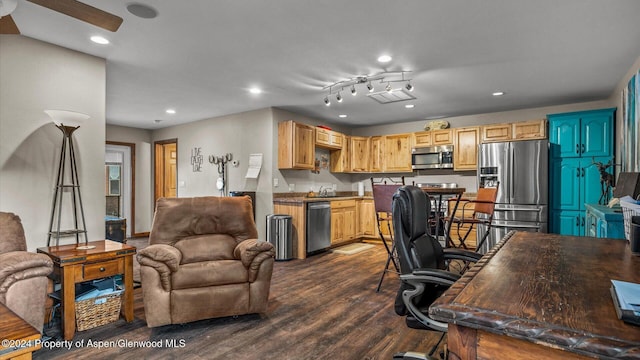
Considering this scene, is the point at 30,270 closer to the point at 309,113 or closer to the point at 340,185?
the point at 309,113

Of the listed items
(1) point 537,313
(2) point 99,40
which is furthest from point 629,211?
(2) point 99,40

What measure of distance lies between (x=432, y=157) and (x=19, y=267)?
18.7 feet

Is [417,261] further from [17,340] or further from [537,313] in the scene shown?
[17,340]

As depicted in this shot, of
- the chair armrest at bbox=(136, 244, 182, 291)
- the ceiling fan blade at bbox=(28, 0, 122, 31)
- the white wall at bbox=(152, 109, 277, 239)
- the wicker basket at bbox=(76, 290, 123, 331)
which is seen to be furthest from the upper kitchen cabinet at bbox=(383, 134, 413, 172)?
the ceiling fan blade at bbox=(28, 0, 122, 31)

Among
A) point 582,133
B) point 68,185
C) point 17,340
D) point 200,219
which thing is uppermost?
point 582,133

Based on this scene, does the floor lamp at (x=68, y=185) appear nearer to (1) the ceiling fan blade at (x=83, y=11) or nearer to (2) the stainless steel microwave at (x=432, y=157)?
(1) the ceiling fan blade at (x=83, y=11)

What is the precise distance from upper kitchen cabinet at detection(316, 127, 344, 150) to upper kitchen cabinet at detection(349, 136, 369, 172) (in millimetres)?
397

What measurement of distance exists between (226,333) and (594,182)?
16.5ft

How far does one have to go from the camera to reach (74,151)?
3.00m

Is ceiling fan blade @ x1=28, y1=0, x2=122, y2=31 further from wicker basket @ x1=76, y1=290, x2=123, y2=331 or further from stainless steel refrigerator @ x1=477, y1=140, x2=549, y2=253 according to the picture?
stainless steel refrigerator @ x1=477, y1=140, x2=549, y2=253

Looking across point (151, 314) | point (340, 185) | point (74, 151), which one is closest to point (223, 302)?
point (151, 314)

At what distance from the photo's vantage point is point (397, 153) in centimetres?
655

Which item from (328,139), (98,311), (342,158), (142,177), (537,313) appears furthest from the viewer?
(142,177)

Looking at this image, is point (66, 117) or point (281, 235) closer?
point (66, 117)
